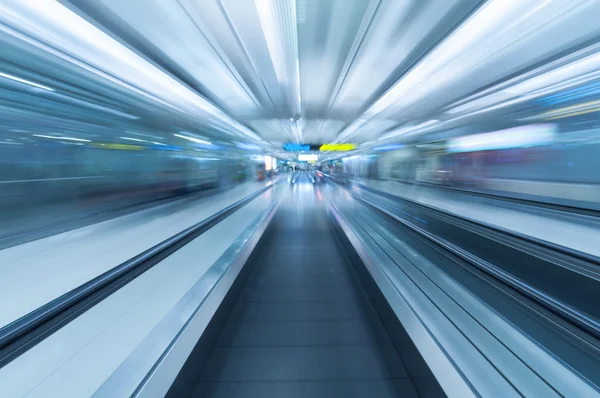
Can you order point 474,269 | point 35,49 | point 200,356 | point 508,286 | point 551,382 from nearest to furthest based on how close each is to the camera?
point 551,382
point 200,356
point 508,286
point 35,49
point 474,269

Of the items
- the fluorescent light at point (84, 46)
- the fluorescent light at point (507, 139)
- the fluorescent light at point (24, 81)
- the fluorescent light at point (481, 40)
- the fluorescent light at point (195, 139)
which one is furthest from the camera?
the fluorescent light at point (195, 139)

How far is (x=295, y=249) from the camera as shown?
4734 millimetres

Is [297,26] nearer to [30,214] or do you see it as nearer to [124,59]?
[124,59]

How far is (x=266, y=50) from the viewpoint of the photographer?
328 centimetres

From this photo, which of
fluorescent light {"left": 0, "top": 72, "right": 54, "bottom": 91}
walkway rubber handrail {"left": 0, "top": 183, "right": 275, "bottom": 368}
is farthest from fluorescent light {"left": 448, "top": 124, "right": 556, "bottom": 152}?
fluorescent light {"left": 0, "top": 72, "right": 54, "bottom": 91}

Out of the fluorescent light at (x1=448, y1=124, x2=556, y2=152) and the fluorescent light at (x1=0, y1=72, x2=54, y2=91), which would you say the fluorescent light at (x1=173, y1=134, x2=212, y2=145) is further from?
the fluorescent light at (x1=448, y1=124, x2=556, y2=152)

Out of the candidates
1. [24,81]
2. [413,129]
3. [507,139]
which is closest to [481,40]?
[507,139]

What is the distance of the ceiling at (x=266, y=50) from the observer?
2.38 meters

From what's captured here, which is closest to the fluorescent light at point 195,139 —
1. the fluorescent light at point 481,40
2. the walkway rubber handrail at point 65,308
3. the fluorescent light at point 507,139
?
the walkway rubber handrail at point 65,308

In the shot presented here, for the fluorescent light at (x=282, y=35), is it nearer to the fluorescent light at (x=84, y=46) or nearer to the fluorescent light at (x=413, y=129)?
the fluorescent light at (x=84, y=46)

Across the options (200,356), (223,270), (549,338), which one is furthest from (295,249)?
(549,338)

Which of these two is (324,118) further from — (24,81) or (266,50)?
(24,81)

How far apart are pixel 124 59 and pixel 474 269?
5381 mm

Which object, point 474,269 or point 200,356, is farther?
point 474,269
